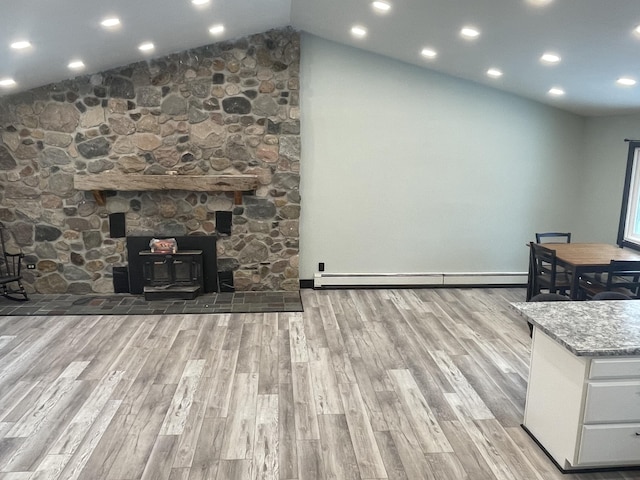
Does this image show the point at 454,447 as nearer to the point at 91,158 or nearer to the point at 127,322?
the point at 127,322

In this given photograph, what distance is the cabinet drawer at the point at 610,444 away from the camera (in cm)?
277

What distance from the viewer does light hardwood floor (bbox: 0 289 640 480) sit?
2920 mm

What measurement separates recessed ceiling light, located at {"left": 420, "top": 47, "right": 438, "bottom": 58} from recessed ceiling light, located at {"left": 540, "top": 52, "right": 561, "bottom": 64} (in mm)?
1116

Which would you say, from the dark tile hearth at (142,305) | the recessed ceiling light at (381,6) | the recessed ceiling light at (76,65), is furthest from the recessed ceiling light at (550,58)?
the recessed ceiling light at (76,65)

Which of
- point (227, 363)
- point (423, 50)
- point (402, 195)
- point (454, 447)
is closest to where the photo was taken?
point (454, 447)

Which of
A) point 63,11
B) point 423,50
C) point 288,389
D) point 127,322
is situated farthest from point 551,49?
point 127,322

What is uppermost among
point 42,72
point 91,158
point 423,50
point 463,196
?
point 423,50

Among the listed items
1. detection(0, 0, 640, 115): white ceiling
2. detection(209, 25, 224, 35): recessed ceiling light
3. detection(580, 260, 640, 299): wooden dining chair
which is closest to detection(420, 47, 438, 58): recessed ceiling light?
detection(0, 0, 640, 115): white ceiling

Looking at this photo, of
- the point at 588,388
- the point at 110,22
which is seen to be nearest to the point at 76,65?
the point at 110,22

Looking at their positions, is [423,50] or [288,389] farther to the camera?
[423,50]

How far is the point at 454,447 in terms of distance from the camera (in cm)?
310

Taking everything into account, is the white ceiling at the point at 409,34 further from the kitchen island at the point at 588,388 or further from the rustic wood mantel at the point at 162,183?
the kitchen island at the point at 588,388

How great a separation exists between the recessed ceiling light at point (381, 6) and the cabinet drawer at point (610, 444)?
10.5 ft

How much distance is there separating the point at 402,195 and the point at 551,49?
8.76ft
